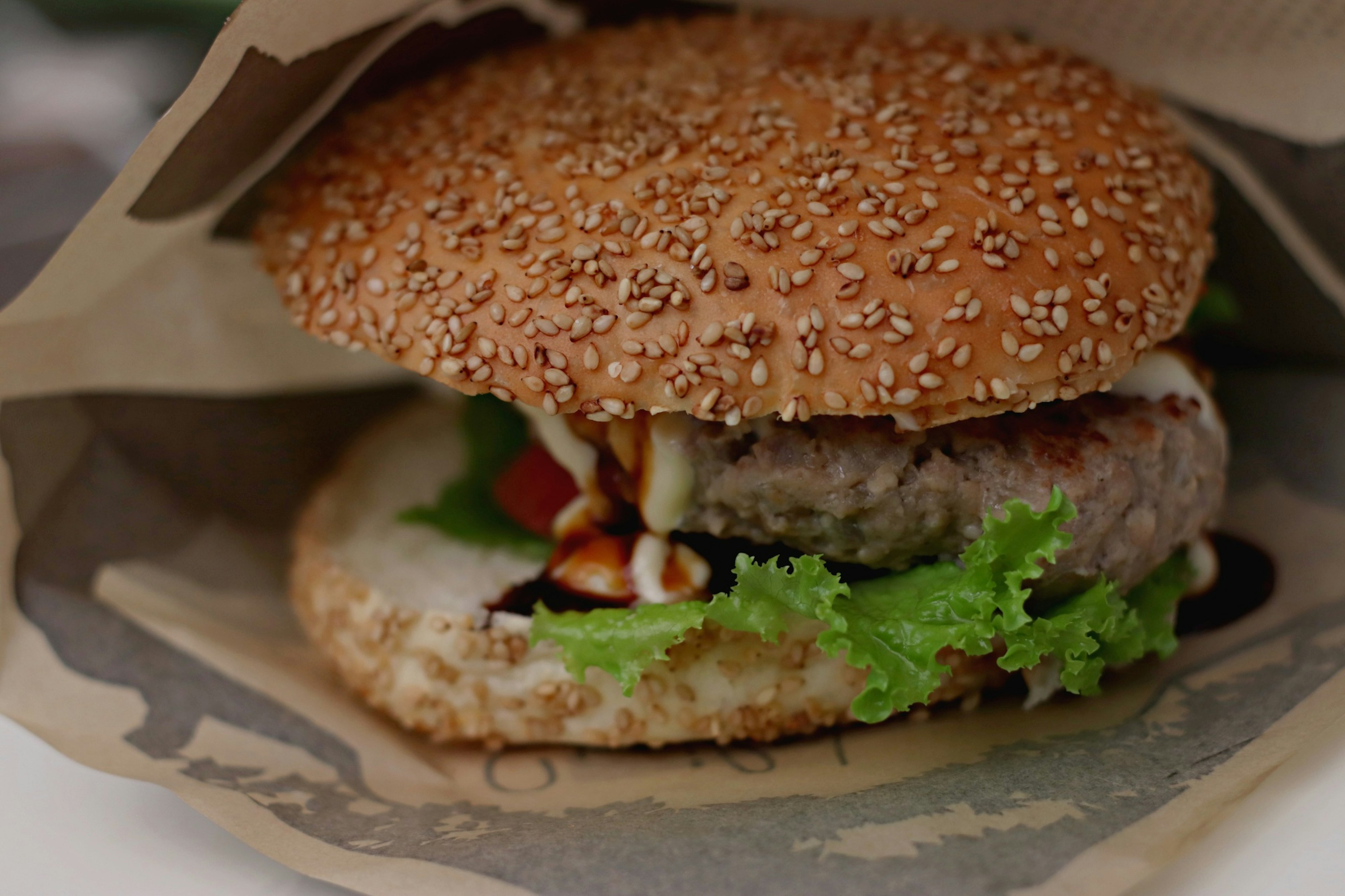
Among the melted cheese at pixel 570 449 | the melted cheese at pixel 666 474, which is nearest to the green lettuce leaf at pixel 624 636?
the melted cheese at pixel 666 474

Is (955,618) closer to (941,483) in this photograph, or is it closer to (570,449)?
(941,483)

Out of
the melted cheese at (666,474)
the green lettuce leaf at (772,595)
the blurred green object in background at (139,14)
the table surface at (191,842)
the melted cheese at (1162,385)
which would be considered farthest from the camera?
the blurred green object in background at (139,14)

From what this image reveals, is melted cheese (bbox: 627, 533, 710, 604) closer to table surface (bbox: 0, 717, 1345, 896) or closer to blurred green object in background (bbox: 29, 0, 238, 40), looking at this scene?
table surface (bbox: 0, 717, 1345, 896)

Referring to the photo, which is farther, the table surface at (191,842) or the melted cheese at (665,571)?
the melted cheese at (665,571)

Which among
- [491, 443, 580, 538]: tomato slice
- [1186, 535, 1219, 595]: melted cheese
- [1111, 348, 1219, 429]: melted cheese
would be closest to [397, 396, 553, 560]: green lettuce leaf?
[491, 443, 580, 538]: tomato slice

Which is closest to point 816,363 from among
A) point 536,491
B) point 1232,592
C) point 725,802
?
point 725,802

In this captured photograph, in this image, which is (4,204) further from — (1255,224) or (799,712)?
(1255,224)

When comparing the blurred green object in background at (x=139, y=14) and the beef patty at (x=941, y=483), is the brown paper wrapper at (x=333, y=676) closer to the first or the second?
the beef patty at (x=941, y=483)

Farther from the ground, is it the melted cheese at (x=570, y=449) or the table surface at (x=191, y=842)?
the melted cheese at (x=570, y=449)
